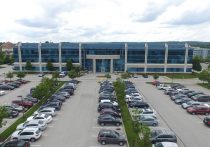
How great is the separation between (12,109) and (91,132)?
→ 1462 centimetres

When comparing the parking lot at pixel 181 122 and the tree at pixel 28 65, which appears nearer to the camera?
the parking lot at pixel 181 122

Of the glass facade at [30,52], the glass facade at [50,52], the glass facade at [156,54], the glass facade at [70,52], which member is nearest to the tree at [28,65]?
the glass facade at [30,52]

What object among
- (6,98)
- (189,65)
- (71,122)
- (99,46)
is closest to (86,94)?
(6,98)

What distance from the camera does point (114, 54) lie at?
9269 cm

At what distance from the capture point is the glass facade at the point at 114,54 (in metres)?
89.8

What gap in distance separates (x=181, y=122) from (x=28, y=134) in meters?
21.0

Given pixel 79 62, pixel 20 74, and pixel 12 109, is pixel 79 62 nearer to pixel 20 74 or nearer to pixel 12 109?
pixel 20 74

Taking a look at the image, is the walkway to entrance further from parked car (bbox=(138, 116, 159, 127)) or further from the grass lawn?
parked car (bbox=(138, 116, 159, 127))

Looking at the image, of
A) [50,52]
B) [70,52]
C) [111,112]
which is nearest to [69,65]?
[70,52]

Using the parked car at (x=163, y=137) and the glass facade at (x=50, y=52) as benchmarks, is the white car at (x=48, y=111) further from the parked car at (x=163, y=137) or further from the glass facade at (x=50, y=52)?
the glass facade at (x=50, y=52)

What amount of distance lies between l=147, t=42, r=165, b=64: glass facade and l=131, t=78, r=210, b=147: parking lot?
38.6m

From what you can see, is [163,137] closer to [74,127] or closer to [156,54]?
[74,127]

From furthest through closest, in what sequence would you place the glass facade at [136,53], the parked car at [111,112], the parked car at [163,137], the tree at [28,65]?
the glass facade at [136,53] < the tree at [28,65] < the parked car at [111,112] < the parked car at [163,137]

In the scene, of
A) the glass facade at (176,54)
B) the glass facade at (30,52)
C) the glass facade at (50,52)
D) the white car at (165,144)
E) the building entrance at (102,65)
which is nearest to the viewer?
the white car at (165,144)
